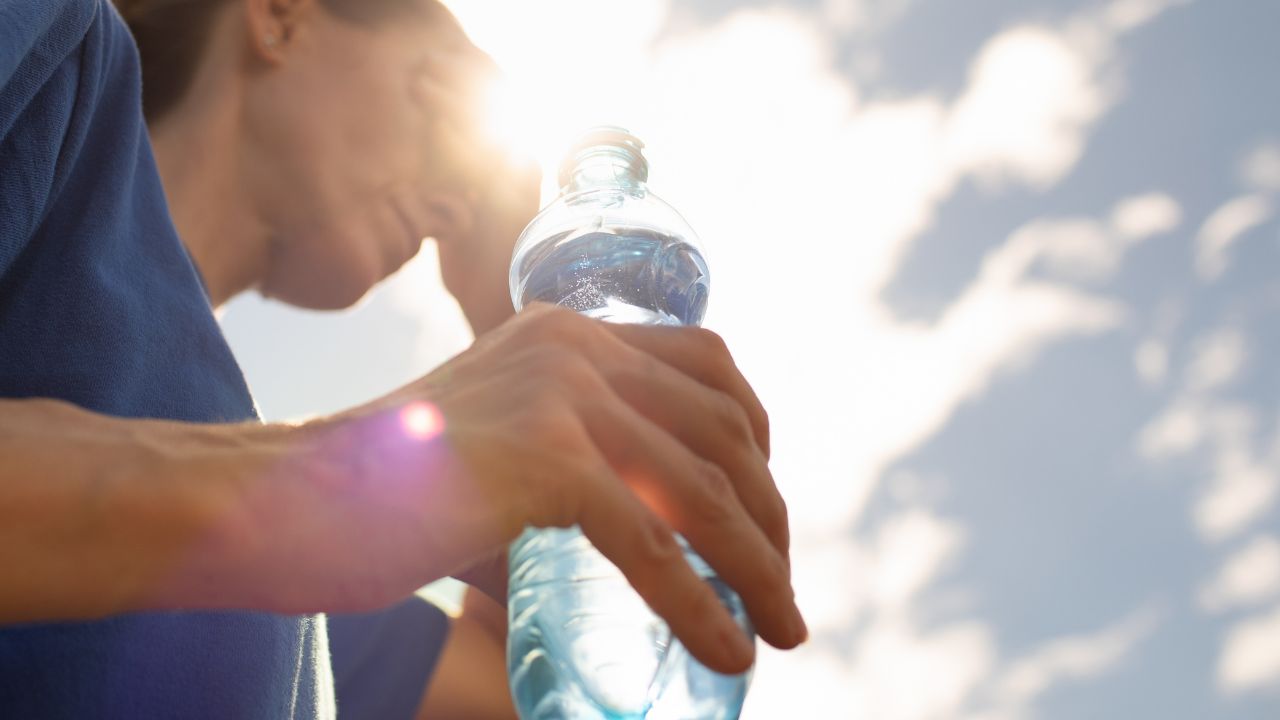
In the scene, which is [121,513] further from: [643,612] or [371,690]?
[371,690]

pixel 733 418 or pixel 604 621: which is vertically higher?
pixel 733 418

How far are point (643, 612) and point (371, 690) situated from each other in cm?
129

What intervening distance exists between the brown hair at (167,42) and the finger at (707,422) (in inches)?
46.0

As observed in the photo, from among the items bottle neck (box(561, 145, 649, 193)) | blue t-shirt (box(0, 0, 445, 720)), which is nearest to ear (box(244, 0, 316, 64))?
blue t-shirt (box(0, 0, 445, 720))

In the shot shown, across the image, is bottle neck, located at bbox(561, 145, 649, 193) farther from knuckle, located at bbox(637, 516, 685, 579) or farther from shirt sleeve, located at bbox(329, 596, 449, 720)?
shirt sleeve, located at bbox(329, 596, 449, 720)

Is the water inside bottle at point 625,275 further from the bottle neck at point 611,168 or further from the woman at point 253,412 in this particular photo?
the woman at point 253,412

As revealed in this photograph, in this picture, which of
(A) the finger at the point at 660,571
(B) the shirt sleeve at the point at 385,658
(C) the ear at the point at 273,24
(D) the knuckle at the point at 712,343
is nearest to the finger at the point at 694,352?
(D) the knuckle at the point at 712,343

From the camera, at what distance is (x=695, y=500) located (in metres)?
0.61

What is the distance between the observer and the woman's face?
5.02ft

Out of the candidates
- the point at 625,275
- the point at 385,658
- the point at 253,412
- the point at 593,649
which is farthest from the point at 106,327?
the point at 385,658

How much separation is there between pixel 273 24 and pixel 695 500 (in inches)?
50.8

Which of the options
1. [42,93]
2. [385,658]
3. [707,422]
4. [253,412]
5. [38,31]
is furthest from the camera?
[385,658]

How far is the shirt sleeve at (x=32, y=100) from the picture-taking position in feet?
2.94

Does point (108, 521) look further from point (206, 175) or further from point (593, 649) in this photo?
point (206, 175)
